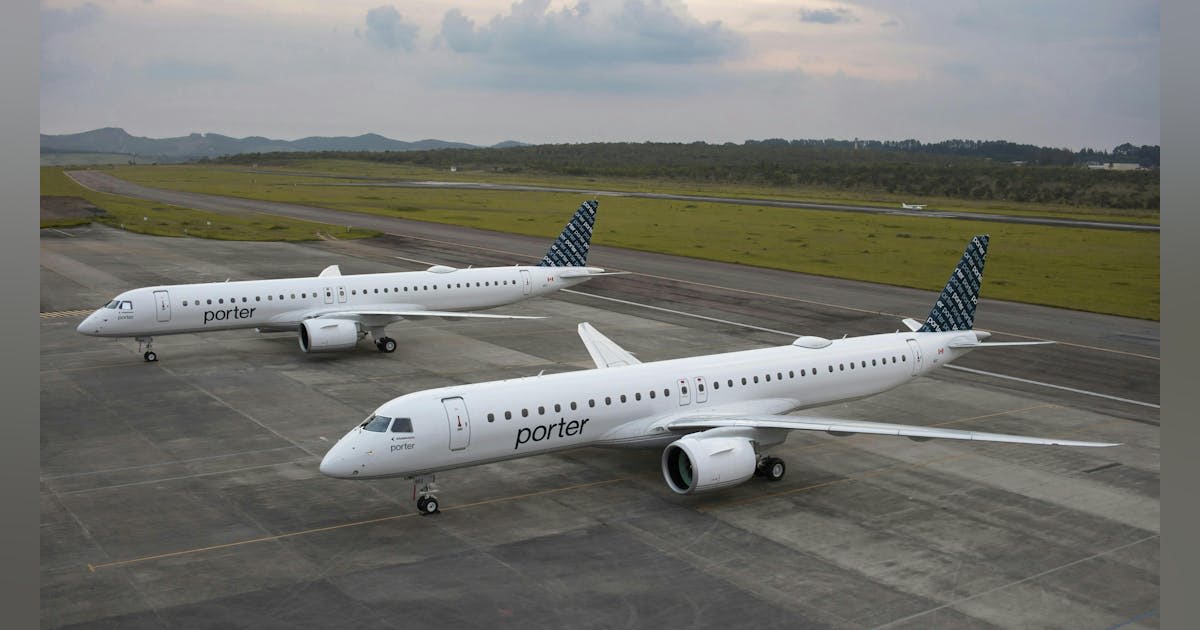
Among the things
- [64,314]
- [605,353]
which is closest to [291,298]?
[64,314]

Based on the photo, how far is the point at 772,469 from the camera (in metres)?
29.5

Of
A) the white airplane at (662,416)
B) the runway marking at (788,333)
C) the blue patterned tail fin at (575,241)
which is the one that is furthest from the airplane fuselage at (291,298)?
the white airplane at (662,416)

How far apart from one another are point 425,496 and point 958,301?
2096 centimetres

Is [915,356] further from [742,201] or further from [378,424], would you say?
[742,201]

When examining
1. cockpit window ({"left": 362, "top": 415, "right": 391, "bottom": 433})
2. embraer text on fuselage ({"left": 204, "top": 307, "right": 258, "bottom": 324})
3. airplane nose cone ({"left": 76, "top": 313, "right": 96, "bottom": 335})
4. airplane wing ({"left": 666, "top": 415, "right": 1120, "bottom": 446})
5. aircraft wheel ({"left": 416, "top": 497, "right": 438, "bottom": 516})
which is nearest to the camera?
cockpit window ({"left": 362, "top": 415, "right": 391, "bottom": 433})

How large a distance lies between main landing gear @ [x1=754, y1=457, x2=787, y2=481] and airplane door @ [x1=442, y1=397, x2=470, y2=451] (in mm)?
8883

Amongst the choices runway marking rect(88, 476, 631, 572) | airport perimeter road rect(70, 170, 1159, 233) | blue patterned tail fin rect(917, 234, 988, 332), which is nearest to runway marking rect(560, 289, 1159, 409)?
blue patterned tail fin rect(917, 234, 988, 332)

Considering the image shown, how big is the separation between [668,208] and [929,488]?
328ft

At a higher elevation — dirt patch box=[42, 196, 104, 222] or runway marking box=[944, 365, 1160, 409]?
dirt patch box=[42, 196, 104, 222]

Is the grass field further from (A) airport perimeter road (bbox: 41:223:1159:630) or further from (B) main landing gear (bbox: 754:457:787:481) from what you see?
(B) main landing gear (bbox: 754:457:787:481)

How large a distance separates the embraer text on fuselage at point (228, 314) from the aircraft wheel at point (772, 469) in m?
25.8

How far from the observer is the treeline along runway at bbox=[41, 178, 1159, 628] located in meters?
21.4
